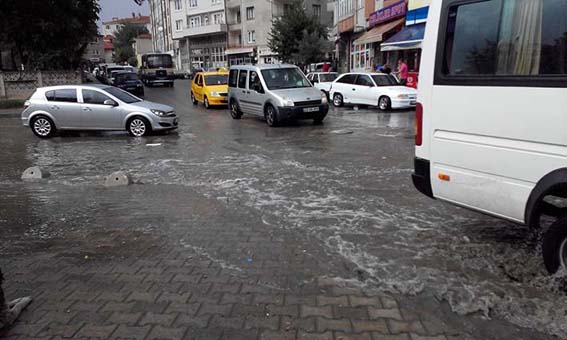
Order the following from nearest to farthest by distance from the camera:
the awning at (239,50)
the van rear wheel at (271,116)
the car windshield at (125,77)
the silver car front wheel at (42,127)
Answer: the silver car front wheel at (42,127)
the van rear wheel at (271,116)
the car windshield at (125,77)
the awning at (239,50)

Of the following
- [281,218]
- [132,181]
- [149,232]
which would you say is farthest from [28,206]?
[281,218]

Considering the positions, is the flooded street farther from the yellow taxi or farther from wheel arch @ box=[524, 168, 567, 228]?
the yellow taxi

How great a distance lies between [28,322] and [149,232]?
2085 mm

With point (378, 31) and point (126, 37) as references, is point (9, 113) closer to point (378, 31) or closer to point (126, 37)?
point (378, 31)

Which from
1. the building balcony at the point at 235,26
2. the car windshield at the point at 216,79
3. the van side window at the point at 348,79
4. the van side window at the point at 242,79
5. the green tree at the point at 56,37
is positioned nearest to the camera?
the van side window at the point at 242,79

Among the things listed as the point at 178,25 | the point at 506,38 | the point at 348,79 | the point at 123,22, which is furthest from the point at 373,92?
the point at 123,22

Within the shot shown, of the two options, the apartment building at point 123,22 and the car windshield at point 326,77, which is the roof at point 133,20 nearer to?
the apartment building at point 123,22

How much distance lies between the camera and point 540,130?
3.60m

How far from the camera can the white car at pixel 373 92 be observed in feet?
61.0

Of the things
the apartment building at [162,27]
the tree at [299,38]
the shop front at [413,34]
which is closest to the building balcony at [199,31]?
the apartment building at [162,27]

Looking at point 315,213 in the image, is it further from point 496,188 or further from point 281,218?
point 496,188

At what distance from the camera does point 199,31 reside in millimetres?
73562

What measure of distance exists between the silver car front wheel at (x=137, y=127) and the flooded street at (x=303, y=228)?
2935 mm

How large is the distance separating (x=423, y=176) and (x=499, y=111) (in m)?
1.02
